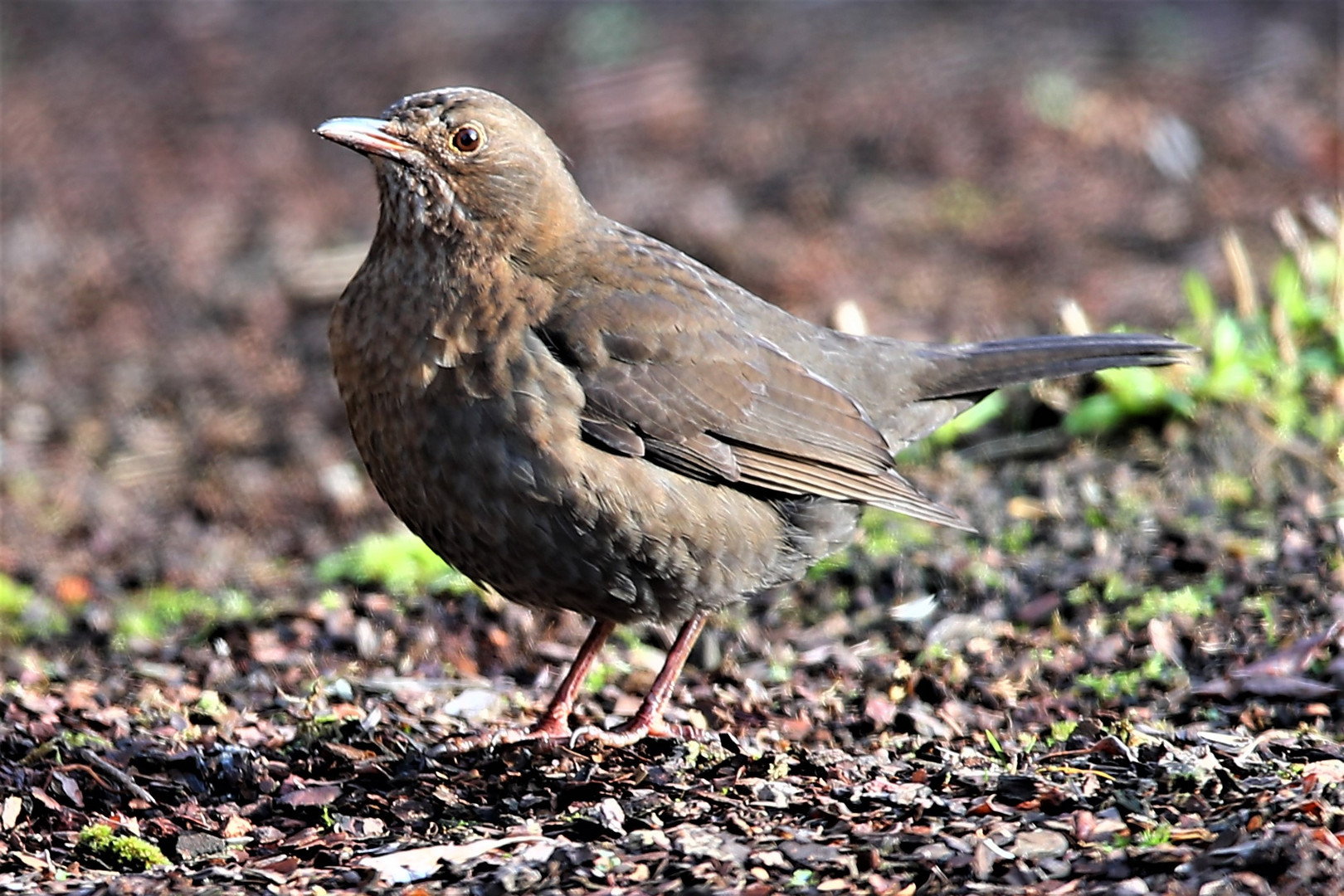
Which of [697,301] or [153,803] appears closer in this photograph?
[153,803]

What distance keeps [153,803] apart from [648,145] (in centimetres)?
710

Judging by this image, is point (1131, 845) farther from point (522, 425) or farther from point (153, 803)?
point (153, 803)

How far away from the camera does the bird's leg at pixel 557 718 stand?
4.69 m

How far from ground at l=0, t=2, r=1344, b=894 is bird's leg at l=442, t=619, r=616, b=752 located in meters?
0.14

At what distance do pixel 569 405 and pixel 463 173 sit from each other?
0.76 metres

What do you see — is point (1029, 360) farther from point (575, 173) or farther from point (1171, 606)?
point (575, 173)

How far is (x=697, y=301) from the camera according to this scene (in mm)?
5152

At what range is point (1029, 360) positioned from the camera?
5574 mm

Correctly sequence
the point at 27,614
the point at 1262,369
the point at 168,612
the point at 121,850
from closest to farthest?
the point at 121,850
the point at 168,612
the point at 27,614
the point at 1262,369

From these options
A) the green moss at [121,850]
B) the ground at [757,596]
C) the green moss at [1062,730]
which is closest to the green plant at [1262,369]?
the ground at [757,596]

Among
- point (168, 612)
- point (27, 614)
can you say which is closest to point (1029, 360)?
point (168, 612)

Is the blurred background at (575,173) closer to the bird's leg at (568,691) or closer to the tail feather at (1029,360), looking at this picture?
the bird's leg at (568,691)

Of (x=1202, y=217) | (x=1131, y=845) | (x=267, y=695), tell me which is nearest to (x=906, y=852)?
(x=1131, y=845)

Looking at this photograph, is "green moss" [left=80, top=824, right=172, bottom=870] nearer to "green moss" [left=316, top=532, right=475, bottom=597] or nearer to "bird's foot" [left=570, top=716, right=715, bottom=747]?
"bird's foot" [left=570, top=716, right=715, bottom=747]
